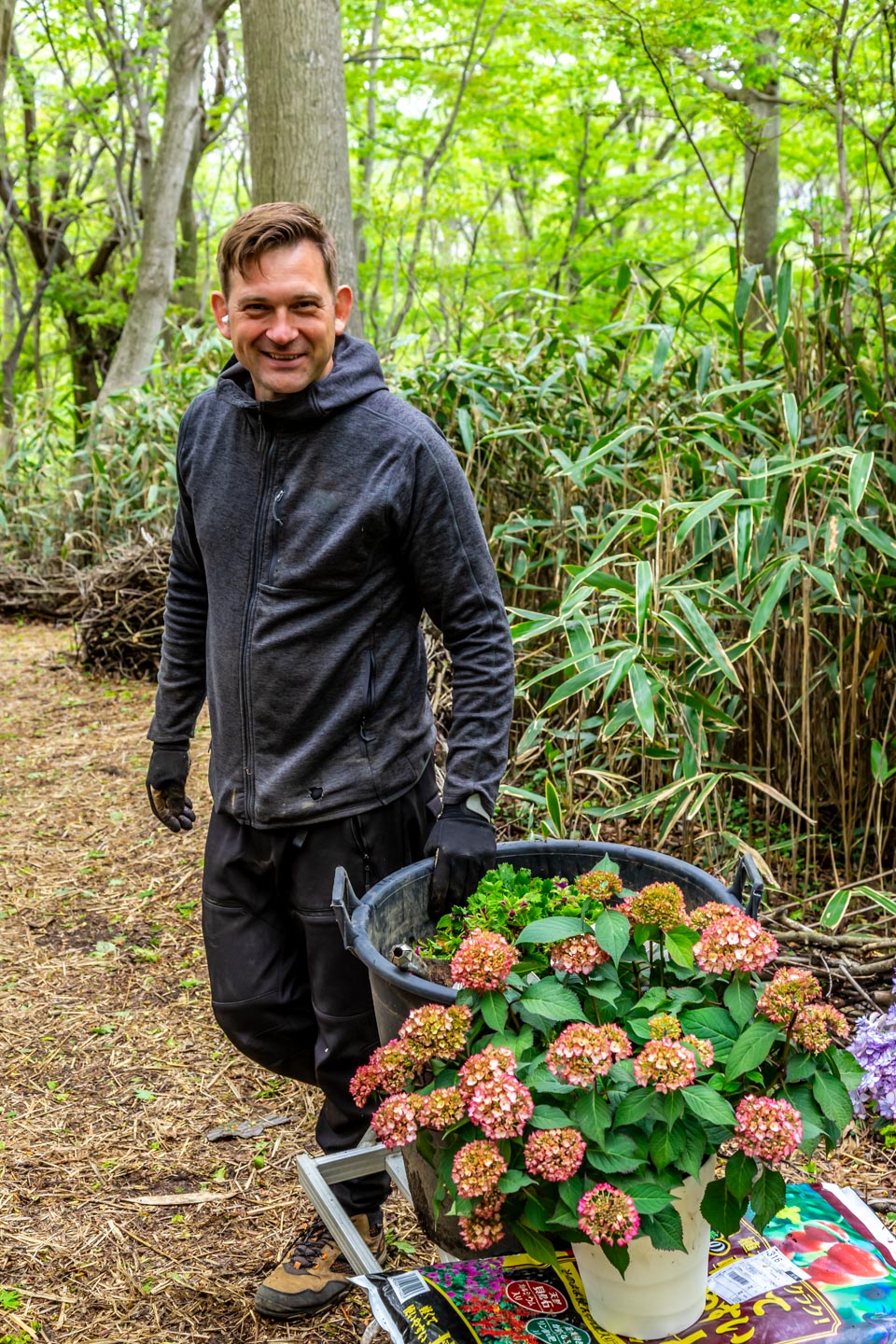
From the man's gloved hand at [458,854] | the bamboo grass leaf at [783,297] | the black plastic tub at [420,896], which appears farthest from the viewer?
the bamboo grass leaf at [783,297]

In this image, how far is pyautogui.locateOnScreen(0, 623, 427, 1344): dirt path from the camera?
1957 millimetres

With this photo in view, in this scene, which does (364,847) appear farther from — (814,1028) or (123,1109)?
(123,1109)

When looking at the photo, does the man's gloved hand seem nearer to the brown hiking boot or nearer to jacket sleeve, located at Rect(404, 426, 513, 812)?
jacket sleeve, located at Rect(404, 426, 513, 812)

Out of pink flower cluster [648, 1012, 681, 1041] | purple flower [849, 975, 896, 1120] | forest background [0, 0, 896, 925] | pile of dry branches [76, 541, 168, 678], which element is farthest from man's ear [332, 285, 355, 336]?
pile of dry branches [76, 541, 168, 678]

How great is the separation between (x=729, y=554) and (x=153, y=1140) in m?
2.06

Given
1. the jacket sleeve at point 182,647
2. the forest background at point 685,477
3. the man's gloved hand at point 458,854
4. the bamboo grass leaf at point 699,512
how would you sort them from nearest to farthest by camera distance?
1. the man's gloved hand at point 458,854
2. the jacket sleeve at point 182,647
3. the bamboo grass leaf at point 699,512
4. the forest background at point 685,477

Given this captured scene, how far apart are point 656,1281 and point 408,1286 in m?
0.31

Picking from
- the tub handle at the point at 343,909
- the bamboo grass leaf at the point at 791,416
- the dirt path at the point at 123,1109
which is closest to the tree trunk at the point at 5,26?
the dirt path at the point at 123,1109

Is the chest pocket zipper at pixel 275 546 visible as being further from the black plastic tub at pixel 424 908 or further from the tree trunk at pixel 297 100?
the tree trunk at pixel 297 100

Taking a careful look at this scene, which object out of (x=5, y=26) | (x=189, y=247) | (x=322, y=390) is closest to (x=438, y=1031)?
(x=322, y=390)

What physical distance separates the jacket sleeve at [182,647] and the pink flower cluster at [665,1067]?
1157mm

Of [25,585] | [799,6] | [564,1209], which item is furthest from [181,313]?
[564,1209]

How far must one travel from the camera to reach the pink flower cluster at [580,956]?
53.7 inches

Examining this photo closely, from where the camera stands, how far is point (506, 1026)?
140cm
